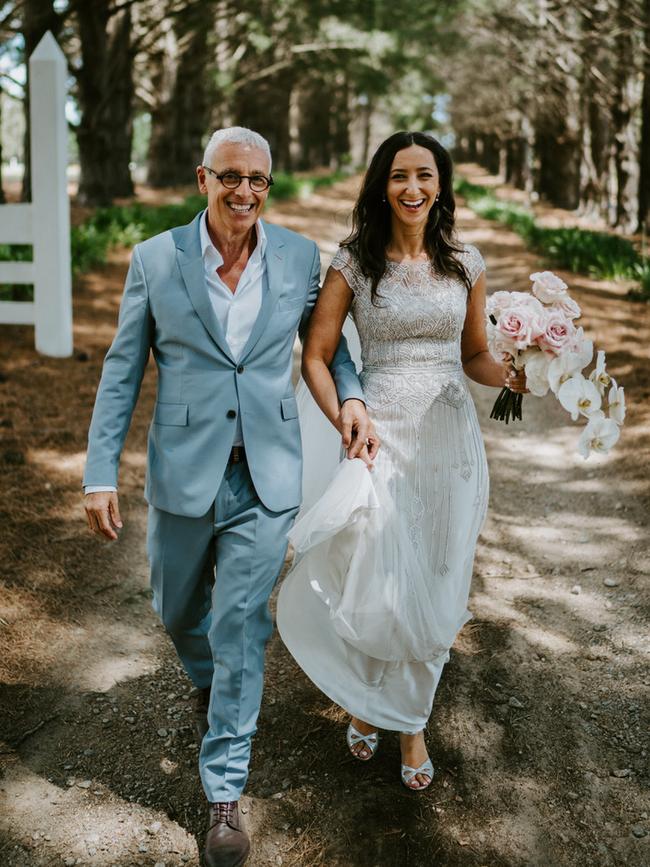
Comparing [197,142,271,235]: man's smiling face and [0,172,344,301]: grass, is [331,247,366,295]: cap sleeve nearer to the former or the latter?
[197,142,271,235]: man's smiling face

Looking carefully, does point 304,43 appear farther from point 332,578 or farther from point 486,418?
point 332,578

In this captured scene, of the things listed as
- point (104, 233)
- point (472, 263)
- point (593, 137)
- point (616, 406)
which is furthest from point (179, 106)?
point (616, 406)

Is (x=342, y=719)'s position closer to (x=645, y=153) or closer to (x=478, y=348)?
(x=478, y=348)

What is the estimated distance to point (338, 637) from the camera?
3184 mm

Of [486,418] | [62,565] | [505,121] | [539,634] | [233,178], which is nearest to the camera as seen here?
[233,178]

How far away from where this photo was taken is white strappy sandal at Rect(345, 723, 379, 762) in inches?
129

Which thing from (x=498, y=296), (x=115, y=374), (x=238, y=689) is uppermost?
(x=498, y=296)

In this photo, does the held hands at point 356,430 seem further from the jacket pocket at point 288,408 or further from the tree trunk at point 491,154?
the tree trunk at point 491,154

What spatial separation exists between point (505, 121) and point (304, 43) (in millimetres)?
16731

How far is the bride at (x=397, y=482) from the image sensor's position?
10.1ft

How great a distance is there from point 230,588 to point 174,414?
0.62 metres

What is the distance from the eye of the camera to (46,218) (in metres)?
5.74

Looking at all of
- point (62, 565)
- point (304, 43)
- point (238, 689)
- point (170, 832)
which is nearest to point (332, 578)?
point (238, 689)

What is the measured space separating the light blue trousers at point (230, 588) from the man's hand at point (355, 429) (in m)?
0.32
